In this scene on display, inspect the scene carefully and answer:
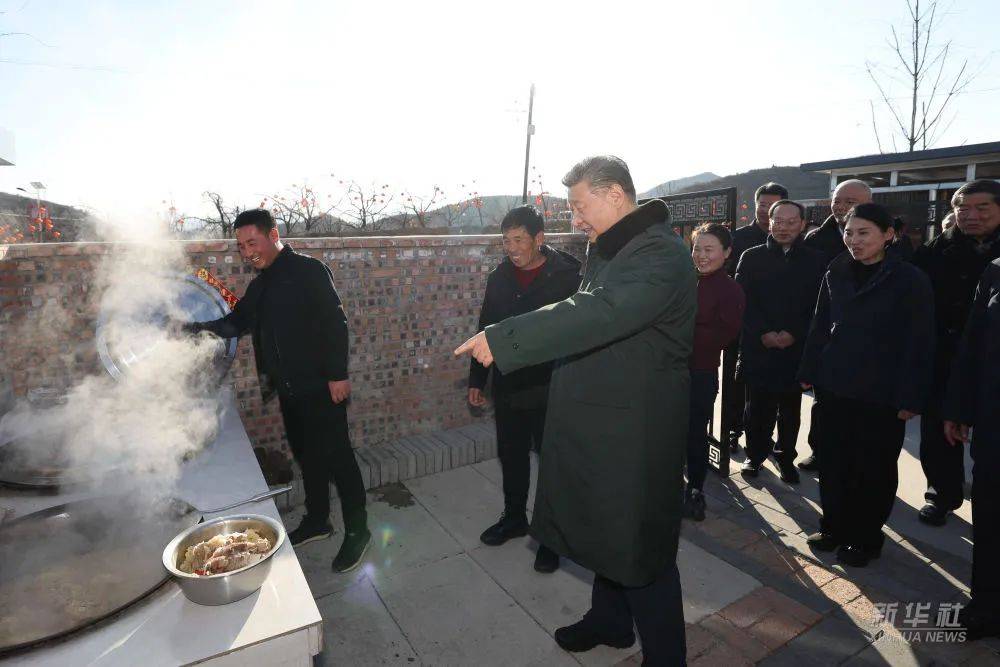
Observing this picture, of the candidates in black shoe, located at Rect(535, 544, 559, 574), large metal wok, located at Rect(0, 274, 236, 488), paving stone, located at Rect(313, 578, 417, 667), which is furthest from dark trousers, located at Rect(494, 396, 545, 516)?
large metal wok, located at Rect(0, 274, 236, 488)

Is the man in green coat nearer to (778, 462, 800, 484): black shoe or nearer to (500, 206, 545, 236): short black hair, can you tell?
(500, 206, 545, 236): short black hair

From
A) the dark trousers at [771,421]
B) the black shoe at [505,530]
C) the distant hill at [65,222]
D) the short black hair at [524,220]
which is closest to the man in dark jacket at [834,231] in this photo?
the dark trousers at [771,421]

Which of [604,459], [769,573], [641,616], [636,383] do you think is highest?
[636,383]

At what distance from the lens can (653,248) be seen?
2.06 m

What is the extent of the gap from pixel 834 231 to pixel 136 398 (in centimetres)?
586

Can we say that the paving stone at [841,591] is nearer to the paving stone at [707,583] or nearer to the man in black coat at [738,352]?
the paving stone at [707,583]

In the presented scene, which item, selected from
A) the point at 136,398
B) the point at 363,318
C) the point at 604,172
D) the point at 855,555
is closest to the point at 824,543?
the point at 855,555

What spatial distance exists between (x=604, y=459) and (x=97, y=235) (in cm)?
437

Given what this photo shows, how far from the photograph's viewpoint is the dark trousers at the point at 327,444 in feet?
11.8

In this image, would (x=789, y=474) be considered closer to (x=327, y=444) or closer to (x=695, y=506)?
(x=695, y=506)

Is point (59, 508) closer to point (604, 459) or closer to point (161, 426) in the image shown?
point (161, 426)

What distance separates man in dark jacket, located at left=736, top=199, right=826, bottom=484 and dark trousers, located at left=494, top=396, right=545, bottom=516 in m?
2.16

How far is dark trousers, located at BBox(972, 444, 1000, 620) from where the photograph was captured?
9.30ft

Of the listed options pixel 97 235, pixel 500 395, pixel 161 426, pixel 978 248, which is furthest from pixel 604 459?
pixel 97 235
